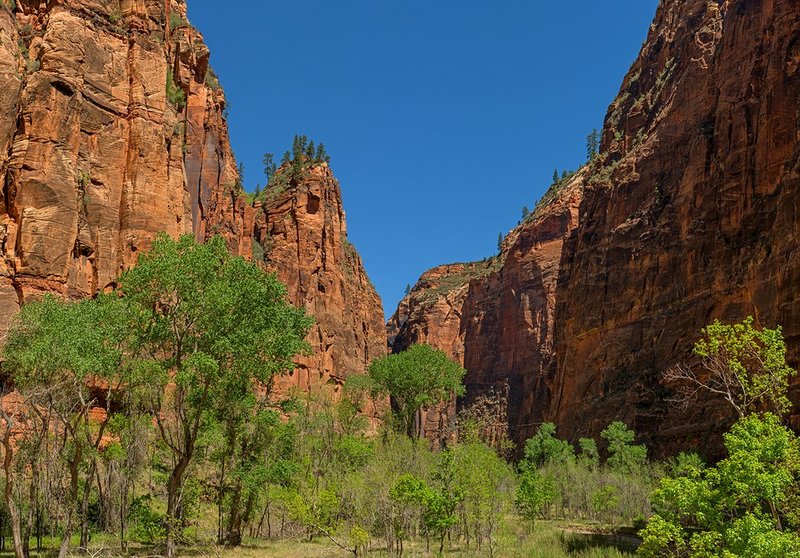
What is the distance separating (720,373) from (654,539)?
6.79 m

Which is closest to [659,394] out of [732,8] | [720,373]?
[732,8]

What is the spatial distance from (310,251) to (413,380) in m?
36.7

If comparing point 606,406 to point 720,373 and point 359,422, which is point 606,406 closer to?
point 359,422

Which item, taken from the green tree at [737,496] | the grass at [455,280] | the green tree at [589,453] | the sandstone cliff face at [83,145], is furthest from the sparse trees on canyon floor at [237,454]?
the grass at [455,280]

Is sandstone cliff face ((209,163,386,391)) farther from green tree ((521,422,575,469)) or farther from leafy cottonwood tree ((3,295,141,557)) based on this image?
leafy cottonwood tree ((3,295,141,557))

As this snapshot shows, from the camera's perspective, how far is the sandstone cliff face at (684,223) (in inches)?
2175

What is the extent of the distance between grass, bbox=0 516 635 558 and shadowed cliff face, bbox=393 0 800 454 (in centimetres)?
1789

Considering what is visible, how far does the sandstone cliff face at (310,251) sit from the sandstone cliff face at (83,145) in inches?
971

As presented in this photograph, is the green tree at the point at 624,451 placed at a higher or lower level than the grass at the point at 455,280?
lower

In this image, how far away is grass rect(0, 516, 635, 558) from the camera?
26.6 meters

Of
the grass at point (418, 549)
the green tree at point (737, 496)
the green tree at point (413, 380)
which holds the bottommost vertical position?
the grass at point (418, 549)

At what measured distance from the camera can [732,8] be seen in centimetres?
6994

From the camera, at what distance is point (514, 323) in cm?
12738

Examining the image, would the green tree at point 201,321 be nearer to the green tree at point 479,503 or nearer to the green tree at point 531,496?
the green tree at point 479,503
